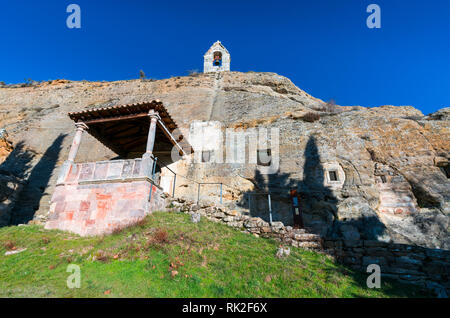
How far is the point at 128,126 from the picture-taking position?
1299cm

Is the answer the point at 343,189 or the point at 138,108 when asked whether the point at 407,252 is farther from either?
the point at 138,108

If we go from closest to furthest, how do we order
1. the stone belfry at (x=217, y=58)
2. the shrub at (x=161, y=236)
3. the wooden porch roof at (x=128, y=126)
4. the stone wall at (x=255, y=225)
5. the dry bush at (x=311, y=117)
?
the shrub at (x=161, y=236)
the stone wall at (x=255, y=225)
the wooden porch roof at (x=128, y=126)
the dry bush at (x=311, y=117)
the stone belfry at (x=217, y=58)

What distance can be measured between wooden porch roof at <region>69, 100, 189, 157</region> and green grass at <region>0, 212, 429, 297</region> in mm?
5650

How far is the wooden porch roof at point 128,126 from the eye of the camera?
431 inches

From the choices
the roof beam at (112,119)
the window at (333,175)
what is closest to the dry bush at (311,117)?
the window at (333,175)

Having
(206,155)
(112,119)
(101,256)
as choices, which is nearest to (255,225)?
(101,256)

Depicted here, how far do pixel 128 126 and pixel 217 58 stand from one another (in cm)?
2019

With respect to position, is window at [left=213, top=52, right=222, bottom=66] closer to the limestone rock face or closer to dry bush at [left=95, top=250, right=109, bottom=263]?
the limestone rock face

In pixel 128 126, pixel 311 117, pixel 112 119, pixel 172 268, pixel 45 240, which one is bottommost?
pixel 172 268

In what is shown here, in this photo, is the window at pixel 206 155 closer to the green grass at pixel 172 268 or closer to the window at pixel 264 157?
the window at pixel 264 157

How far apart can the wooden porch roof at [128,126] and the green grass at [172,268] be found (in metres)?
5.65

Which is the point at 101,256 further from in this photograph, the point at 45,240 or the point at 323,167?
the point at 323,167

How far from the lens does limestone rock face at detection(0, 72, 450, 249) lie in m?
9.77
